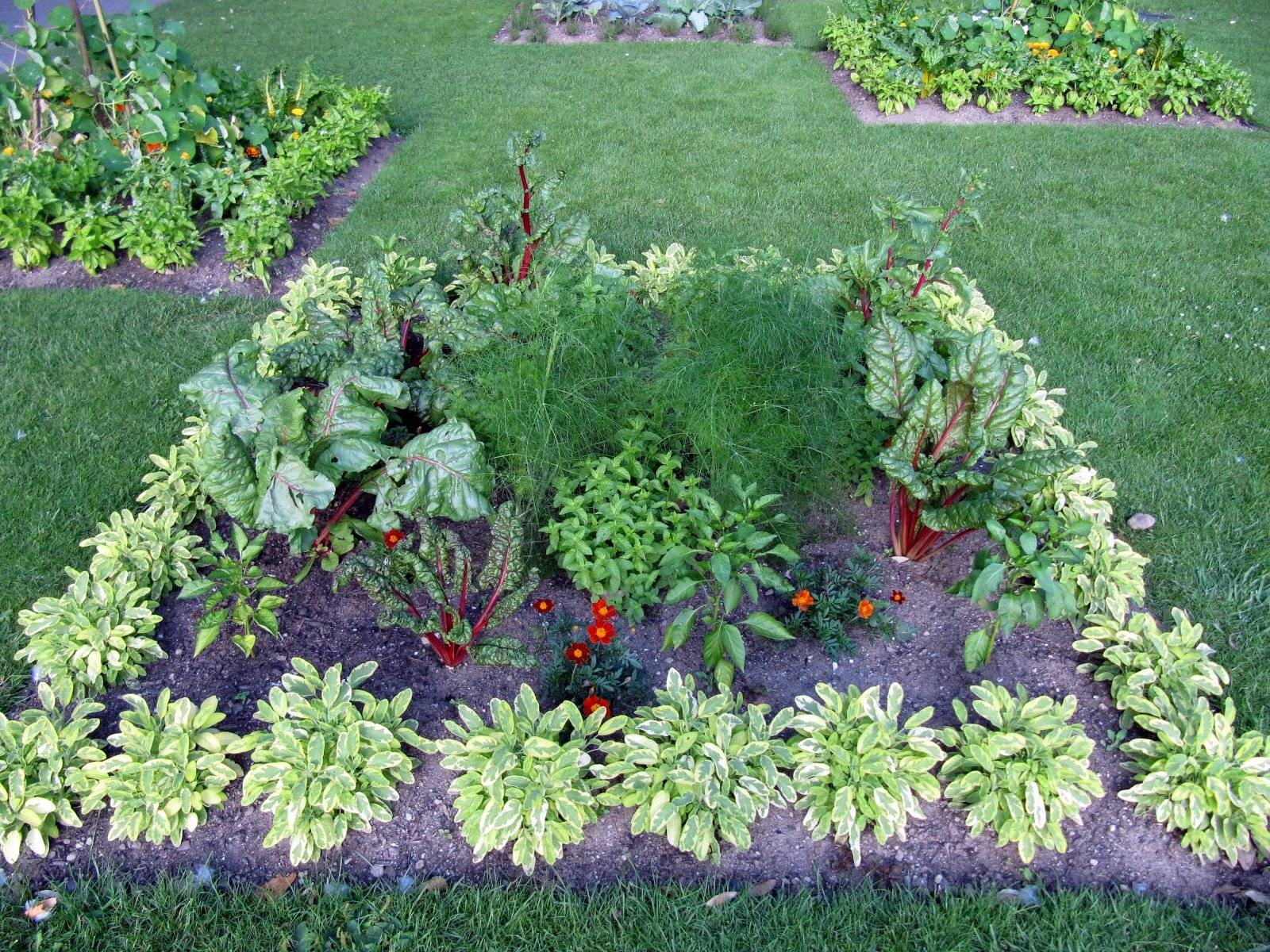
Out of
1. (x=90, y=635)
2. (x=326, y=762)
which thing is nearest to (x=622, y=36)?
(x=90, y=635)

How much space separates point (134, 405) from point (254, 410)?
136 cm

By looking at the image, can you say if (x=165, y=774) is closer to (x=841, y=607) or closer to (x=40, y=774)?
(x=40, y=774)

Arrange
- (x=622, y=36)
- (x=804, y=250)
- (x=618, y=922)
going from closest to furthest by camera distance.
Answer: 1. (x=618, y=922)
2. (x=804, y=250)
3. (x=622, y=36)

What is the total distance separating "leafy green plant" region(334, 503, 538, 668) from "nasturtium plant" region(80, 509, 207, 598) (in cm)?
57

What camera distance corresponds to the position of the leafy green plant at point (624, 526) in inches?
117

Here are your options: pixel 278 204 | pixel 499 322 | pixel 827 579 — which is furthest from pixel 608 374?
pixel 278 204

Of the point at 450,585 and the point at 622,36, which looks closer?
the point at 450,585

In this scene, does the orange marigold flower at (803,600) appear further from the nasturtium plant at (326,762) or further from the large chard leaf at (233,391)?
the large chard leaf at (233,391)

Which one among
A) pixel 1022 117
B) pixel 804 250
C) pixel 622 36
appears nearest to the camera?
pixel 804 250

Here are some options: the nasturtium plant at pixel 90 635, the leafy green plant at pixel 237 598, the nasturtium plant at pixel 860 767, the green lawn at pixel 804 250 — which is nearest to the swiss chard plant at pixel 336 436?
the leafy green plant at pixel 237 598

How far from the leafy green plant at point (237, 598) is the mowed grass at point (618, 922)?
2.40ft

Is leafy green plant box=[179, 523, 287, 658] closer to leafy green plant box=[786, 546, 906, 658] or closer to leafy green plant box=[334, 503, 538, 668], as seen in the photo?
leafy green plant box=[334, 503, 538, 668]

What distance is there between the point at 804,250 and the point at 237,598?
3563mm

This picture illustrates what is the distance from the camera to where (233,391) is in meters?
3.12
